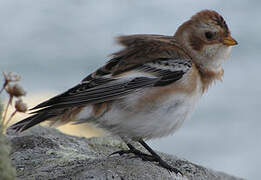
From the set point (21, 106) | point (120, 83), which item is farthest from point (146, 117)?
point (21, 106)

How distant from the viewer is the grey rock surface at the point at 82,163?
5.41m

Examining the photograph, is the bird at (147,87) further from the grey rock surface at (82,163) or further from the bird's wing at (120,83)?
the grey rock surface at (82,163)

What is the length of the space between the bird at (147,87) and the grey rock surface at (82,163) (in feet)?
1.23

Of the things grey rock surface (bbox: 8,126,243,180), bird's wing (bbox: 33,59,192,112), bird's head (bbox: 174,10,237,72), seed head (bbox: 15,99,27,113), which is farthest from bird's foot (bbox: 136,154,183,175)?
seed head (bbox: 15,99,27,113)

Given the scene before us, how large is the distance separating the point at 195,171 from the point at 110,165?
145 centimetres

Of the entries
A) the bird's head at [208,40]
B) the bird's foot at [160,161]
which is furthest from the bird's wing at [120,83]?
the bird's foot at [160,161]

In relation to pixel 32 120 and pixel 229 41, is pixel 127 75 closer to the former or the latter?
pixel 32 120

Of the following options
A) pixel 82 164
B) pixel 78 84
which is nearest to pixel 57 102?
pixel 78 84

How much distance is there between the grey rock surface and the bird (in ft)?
1.23

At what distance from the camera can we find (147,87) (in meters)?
5.82

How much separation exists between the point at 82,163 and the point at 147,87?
1.31 meters

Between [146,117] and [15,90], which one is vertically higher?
[15,90]

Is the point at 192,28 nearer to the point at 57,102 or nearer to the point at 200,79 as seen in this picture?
the point at 200,79

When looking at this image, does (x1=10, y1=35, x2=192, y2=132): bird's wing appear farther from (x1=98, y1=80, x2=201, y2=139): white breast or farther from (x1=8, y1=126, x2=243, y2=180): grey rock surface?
(x1=8, y1=126, x2=243, y2=180): grey rock surface
